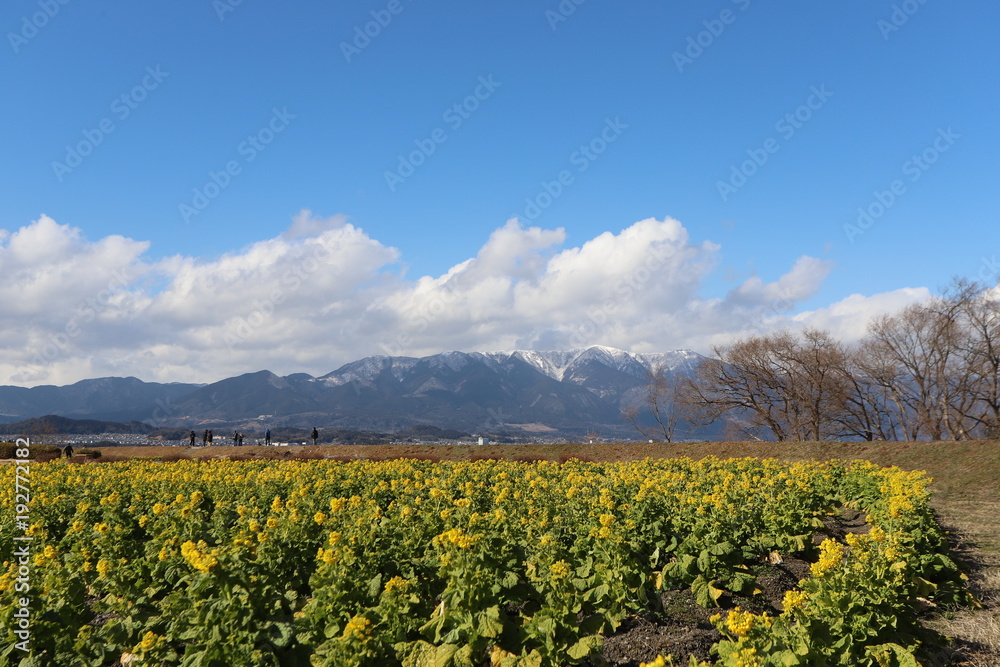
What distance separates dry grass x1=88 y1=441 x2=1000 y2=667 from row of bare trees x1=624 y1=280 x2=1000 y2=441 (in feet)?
72.7

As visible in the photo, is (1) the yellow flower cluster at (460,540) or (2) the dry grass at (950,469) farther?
(2) the dry grass at (950,469)

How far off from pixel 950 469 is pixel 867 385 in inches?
1365

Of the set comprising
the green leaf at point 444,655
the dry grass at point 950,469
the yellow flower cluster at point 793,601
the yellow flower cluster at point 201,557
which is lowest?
the dry grass at point 950,469

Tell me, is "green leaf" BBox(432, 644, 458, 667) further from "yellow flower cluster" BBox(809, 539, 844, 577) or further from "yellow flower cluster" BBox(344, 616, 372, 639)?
"yellow flower cluster" BBox(809, 539, 844, 577)

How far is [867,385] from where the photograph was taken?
61.3m

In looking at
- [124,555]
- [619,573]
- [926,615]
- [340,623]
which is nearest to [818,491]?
[926,615]

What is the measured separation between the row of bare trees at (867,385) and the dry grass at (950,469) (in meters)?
22.2

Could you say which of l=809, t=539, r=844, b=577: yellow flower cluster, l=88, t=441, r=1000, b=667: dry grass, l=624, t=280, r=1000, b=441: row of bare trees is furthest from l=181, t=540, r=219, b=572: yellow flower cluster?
l=624, t=280, r=1000, b=441: row of bare trees

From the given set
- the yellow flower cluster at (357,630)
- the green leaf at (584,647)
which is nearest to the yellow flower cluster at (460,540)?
the green leaf at (584,647)

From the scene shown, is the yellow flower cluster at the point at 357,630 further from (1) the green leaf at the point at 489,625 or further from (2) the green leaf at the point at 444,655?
(1) the green leaf at the point at 489,625

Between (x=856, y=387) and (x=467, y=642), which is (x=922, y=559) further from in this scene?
(x=856, y=387)

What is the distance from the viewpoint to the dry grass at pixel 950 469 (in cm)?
861

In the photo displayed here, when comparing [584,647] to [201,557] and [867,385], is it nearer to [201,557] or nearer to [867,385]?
[201,557]

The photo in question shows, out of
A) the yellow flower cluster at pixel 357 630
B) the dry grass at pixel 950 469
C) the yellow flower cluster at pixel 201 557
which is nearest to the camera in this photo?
the yellow flower cluster at pixel 357 630
